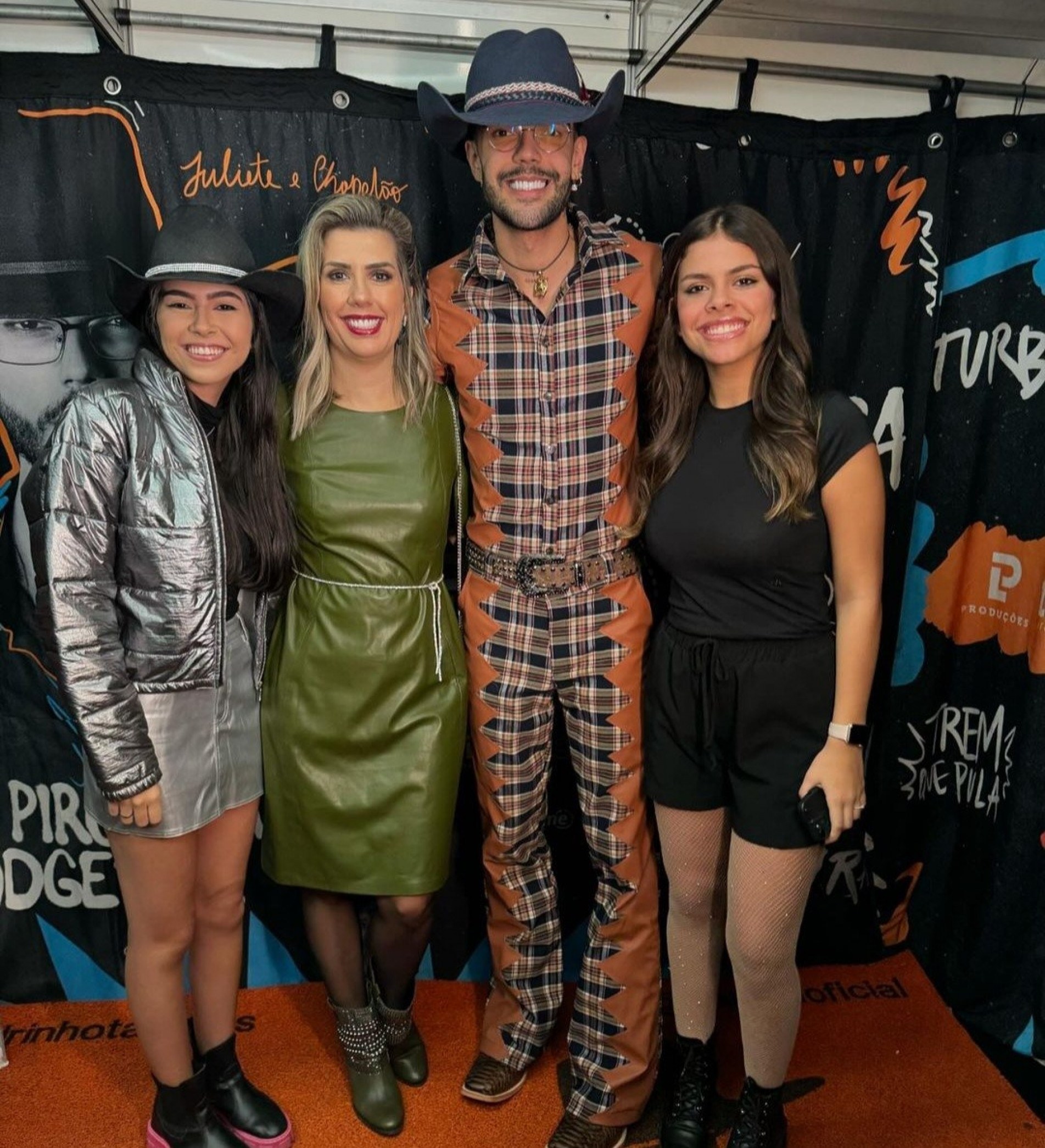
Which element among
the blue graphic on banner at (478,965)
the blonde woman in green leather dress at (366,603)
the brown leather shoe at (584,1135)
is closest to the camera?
the blonde woman in green leather dress at (366,603)

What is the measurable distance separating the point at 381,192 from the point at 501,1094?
2.12m

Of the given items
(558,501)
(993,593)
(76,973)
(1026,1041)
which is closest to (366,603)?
(558,501)

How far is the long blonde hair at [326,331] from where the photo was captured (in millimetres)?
1979

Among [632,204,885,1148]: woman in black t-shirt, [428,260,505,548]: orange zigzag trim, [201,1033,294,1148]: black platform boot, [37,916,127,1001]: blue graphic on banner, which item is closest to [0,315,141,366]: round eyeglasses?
[428,260,505,548]: orange zigzag trim

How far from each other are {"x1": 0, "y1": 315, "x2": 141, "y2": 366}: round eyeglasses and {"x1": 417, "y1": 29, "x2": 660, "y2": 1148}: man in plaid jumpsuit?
0.78 meters

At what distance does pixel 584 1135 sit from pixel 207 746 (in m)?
1.16

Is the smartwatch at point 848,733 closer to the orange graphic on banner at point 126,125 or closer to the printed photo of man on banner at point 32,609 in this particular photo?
the printed photo of man on banner at point 32,609

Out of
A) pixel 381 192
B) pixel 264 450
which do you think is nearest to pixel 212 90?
pixel 381 192

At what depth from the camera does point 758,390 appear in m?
1.87

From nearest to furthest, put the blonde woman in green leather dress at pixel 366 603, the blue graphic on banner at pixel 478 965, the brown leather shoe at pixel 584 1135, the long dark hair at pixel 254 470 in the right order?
the long dark hair at pixel 254 470, the blonde woman in green leather dress at pixel 366 603, the brown leather shoe at pixel 584 1135, the blue graphic on banner at pixel 478 965

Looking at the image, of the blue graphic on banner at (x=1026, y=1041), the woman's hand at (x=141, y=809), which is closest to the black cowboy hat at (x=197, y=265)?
the woman's hand at (x=141, y=809)

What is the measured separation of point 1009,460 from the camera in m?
2.46

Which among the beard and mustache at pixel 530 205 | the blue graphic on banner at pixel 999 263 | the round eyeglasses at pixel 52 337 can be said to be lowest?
the round eyeglasses at pixel 52 337

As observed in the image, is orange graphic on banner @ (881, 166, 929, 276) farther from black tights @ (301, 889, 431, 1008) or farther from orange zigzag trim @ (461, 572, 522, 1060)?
black tights @ (301, 889, 431, 1008)
